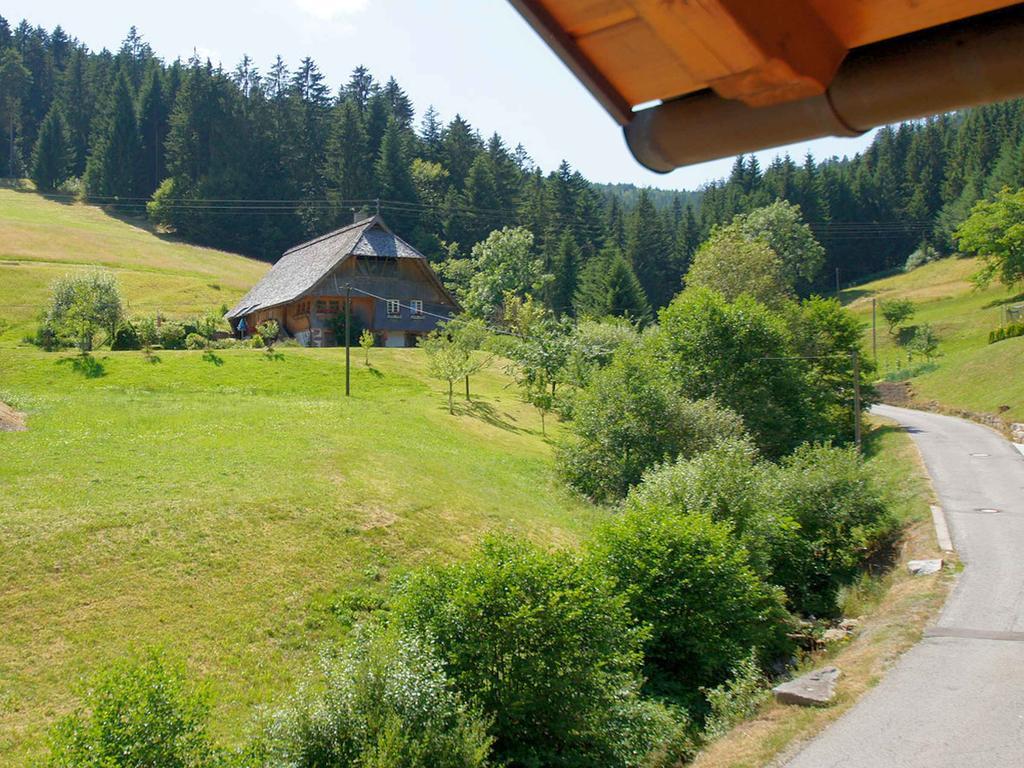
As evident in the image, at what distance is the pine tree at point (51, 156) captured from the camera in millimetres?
108062

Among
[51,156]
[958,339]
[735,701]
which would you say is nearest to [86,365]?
[735,701]

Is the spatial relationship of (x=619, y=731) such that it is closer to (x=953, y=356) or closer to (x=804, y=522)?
(x=804, y=522)

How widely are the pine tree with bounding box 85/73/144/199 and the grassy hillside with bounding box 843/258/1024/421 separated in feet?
287

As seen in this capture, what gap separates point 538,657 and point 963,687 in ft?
22.4

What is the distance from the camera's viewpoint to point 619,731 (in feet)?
46.0

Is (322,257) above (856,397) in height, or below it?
above

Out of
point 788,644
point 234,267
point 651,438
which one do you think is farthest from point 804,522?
point 234,267

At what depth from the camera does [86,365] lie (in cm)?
3834

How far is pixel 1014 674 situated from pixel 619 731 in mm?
6578

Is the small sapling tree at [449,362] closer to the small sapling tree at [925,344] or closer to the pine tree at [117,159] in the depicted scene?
the small sapling tree at [925,344]

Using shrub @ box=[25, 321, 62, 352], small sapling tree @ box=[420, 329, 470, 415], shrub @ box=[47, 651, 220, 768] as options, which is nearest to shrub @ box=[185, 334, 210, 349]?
shrub @ box=[25, 321, 62, 352]

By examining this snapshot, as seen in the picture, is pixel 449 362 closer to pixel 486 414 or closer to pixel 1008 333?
pixel 486 414

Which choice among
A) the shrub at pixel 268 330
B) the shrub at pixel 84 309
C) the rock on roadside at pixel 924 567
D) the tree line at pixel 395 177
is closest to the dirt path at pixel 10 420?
the shrub at pixel 84 309

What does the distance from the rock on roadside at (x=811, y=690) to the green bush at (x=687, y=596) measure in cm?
215
